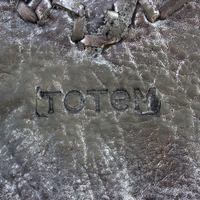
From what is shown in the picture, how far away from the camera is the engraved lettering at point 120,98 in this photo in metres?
1.02

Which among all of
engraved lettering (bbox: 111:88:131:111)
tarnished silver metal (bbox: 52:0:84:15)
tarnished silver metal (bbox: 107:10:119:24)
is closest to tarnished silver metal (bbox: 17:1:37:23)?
tarnished silver metal (bbox: 52:0:84:15)

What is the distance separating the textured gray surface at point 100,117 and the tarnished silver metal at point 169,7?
0.03 meters

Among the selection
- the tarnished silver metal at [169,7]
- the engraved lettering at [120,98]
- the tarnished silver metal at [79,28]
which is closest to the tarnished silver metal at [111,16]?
the tarnished silver metal at [79,28]

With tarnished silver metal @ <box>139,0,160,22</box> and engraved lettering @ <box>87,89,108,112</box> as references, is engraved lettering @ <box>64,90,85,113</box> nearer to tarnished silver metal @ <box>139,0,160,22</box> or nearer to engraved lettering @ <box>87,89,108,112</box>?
engraved lettering @ <box>87,89,108,112</box>

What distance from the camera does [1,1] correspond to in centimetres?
106

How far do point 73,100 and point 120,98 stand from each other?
266mm

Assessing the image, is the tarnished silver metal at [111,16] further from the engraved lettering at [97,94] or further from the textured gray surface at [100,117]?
the engraved lettering at [97,94]

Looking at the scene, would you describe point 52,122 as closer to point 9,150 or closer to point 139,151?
point 9,150

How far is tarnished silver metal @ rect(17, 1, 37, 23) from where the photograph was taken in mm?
1021

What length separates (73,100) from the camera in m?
1.03

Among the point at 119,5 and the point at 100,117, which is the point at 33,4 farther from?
the point at 100,117

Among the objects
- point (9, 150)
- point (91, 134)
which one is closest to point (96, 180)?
point (91, 134)

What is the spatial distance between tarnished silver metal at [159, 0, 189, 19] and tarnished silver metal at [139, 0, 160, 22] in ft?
0.10

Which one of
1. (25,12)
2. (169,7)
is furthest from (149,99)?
(25,12)
